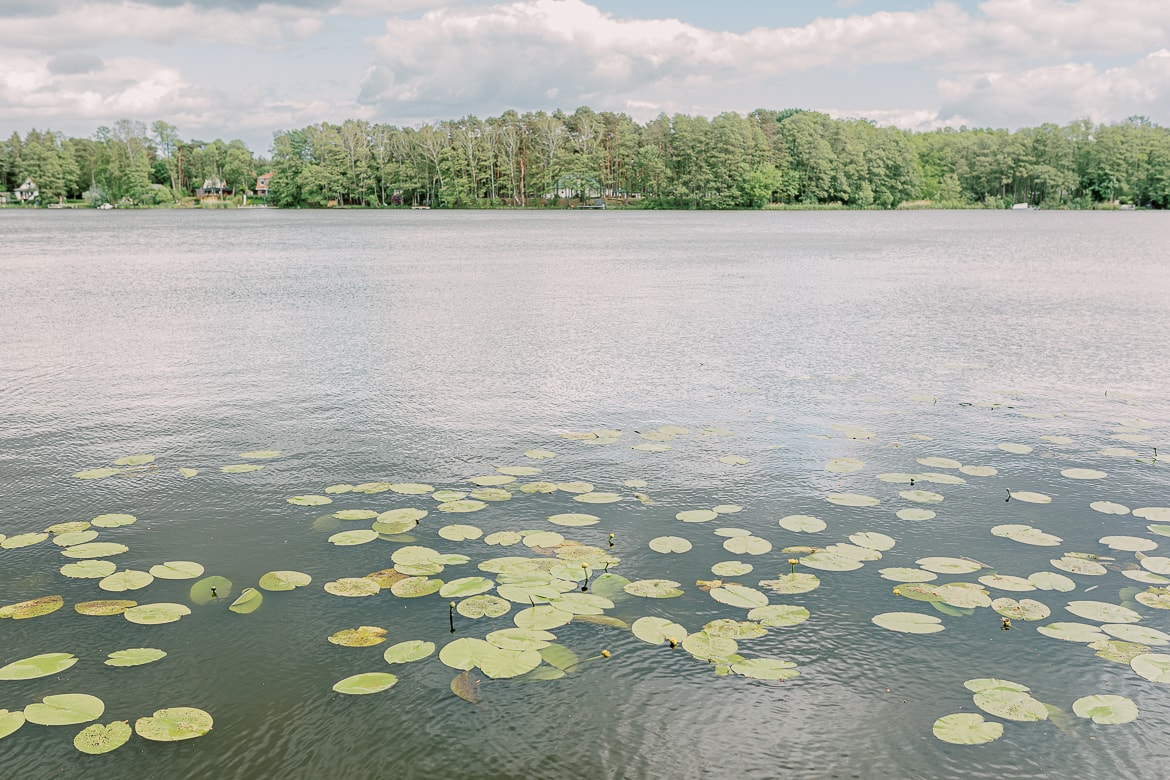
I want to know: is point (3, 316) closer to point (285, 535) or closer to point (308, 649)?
point (285, 535)

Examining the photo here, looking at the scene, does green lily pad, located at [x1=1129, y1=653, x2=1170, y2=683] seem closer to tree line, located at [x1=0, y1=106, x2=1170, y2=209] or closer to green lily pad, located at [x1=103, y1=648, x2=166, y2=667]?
green lily pad, located at [x1=103, y1=648, x2=166, y2=667]

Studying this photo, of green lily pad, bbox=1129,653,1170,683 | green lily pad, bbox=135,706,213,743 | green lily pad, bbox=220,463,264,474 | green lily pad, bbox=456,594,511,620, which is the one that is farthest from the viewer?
green lily pad, bbox=220,463,264,474

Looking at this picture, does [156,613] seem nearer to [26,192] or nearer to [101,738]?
[101,738]

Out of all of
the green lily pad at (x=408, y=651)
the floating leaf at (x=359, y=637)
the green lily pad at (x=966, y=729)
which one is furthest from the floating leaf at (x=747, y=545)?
the floating leaf at (x=359, y=637)

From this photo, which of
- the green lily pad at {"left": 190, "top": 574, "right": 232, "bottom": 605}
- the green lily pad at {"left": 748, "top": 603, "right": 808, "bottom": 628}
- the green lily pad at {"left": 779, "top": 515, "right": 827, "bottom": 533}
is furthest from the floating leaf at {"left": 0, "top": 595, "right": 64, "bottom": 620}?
the green lily pad at {"left": 779, "top": 515, "right": 827, "bottom": 533}

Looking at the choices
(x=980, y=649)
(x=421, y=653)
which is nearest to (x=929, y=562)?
(x=980, y=649)

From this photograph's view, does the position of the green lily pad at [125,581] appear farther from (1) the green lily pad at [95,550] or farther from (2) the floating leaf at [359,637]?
(2) the floating leaf at [359,637]

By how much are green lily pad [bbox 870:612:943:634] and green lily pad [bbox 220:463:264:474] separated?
6701mm

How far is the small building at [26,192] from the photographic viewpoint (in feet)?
512

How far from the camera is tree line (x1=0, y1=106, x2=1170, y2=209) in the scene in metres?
134

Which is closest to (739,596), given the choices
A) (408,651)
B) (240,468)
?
(408,651)

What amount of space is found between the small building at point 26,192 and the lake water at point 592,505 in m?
162

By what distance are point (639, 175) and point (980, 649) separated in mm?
140728

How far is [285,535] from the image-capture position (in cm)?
766
